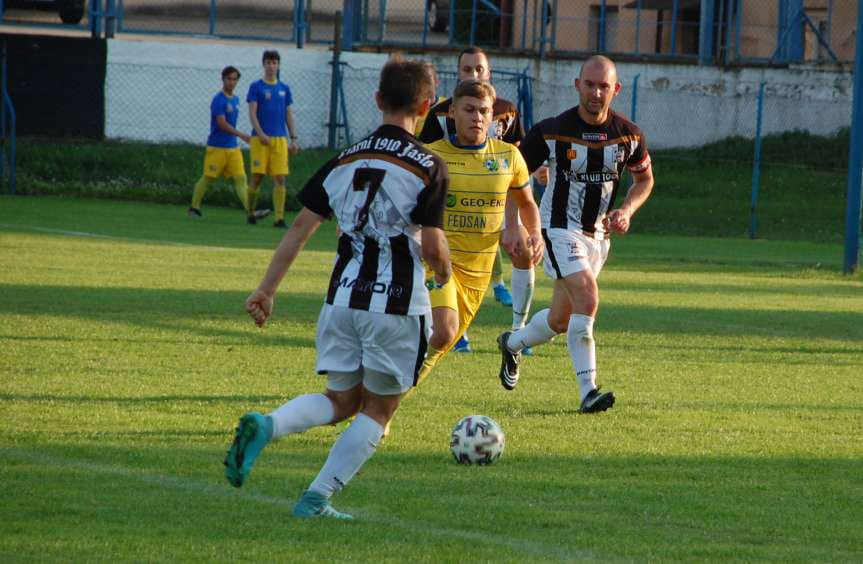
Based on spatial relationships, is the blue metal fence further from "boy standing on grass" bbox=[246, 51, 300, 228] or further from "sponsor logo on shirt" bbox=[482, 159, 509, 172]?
"sponsor logo on shirt" bbox=[482, 159, 509, 172]

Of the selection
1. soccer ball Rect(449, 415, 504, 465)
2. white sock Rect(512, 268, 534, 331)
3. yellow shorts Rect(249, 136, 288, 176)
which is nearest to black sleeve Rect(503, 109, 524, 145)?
white sock Rect(512, 268, 534, 331)

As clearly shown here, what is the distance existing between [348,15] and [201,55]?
375cm

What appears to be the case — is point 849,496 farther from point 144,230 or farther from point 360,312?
point 144,230

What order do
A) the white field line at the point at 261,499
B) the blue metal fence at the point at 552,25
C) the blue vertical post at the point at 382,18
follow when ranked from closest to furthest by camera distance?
1. the white field line at the point at 261,499
2. the blue vertical post at the point at 382,18
3. the blue metal fence at the point at 552,25

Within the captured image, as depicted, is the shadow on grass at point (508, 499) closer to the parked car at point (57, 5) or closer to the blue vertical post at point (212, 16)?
the parked car at point (57, 5)

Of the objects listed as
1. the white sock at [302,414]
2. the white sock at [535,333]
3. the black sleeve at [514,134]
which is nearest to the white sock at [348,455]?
the white sock at [302,414]

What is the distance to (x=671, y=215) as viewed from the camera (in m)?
27.0

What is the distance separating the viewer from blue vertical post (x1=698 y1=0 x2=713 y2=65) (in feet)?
112

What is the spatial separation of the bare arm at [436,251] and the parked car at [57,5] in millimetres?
27588

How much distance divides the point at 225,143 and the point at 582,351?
46.2ft

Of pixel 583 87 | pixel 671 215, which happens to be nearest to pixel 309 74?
Result: pixel 671 215

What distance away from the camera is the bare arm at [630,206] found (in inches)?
325

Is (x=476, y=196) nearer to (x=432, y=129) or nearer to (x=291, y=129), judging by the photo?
(x=432, y=129)

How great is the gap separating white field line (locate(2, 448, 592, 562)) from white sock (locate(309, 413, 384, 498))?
19 centimetres
